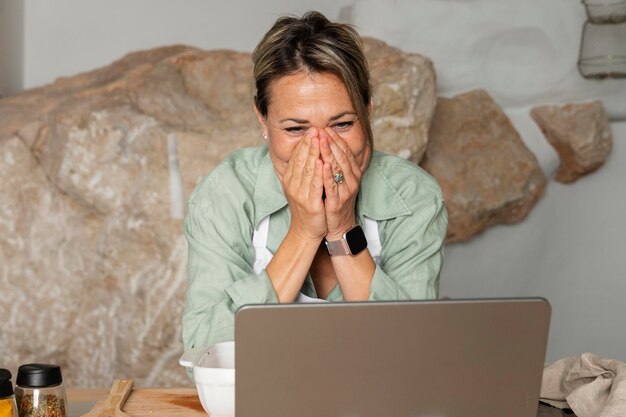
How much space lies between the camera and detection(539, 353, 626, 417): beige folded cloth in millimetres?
1101

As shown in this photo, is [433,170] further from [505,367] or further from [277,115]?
[505,367]

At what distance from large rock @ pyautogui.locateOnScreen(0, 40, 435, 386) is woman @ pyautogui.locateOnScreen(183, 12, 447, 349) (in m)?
1.01

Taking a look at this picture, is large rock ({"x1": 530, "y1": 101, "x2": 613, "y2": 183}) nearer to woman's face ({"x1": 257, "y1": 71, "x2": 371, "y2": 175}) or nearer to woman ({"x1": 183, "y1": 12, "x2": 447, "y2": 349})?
woman ({"x1": 183, "y1": 12, "x2": 447, "y2": 349})

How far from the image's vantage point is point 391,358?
0.88 metres

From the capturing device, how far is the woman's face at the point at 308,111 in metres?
1.42

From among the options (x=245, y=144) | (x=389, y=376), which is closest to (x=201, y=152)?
(x=245, y=144)

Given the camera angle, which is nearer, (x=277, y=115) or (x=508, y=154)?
(x=277, y=115)

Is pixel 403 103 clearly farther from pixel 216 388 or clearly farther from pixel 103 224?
pixel 216 388

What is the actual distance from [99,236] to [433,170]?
1.02 m

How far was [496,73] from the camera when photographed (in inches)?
118

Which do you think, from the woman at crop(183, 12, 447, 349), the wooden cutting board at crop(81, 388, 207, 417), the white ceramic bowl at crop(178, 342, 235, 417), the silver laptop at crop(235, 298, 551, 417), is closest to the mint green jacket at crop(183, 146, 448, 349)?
the woman at crop(183, 12, 447, 349)

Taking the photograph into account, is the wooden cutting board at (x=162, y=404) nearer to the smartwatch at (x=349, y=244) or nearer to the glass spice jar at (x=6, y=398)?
the glass spice jar at (x=6, y=398)

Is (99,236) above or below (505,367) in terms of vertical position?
below

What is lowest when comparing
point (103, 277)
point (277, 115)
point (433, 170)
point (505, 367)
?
point (103, 277)
